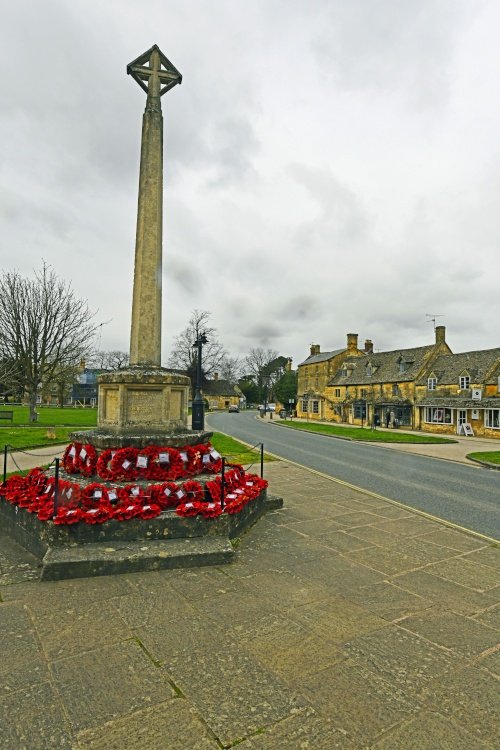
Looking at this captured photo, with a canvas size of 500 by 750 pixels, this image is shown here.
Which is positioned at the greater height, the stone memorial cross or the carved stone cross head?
the carved stone cross head

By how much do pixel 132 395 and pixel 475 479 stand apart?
1080 cm

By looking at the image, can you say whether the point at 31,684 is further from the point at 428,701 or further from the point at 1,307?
the point at 1,307

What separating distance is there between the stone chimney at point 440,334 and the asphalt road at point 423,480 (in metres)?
27.7

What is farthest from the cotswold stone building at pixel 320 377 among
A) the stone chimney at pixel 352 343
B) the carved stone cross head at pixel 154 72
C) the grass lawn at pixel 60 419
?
the carved stone cross head at pixel 154 72

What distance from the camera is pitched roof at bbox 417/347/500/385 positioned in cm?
3505

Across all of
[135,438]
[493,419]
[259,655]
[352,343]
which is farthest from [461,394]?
[259,655]

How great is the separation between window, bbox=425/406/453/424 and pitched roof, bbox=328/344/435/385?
Result: 389 cm

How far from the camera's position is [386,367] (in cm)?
4600

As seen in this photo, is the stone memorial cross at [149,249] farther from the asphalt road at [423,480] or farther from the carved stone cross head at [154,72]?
the asphalt road at [423,480]

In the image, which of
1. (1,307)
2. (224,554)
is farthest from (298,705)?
(1,307)

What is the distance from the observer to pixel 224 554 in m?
4.82

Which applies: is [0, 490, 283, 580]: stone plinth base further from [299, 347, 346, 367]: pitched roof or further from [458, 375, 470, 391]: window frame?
[299, 347, 346, 367]: pitched roof

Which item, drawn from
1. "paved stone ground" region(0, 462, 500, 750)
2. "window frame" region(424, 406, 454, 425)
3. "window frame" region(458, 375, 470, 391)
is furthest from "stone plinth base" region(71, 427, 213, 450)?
"window frame" region(458, 375, 470, 391)

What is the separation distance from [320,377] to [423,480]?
43132 mm
